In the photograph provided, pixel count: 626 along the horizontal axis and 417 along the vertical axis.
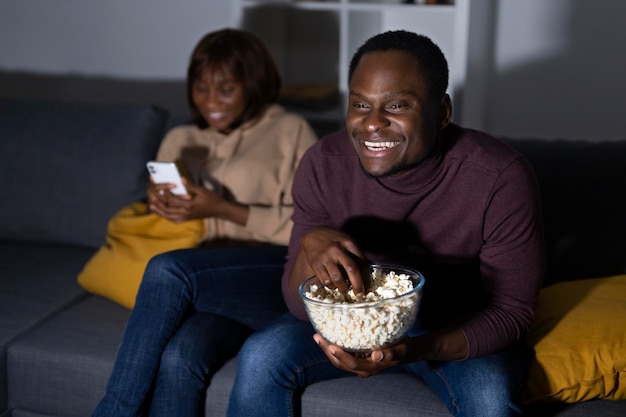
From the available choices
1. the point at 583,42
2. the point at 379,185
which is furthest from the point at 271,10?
the point at 379,185

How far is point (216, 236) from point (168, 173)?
22 centimetres

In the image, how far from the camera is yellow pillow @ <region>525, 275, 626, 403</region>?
5.72 ft

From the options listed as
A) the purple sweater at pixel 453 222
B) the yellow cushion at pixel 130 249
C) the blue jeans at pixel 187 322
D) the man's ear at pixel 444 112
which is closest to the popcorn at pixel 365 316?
the purple sweater at pixel 453 222

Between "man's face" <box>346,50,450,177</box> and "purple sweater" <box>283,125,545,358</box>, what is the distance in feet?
0.22

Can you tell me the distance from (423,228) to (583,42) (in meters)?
1.41

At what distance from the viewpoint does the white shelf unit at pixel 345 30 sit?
274 centimetres

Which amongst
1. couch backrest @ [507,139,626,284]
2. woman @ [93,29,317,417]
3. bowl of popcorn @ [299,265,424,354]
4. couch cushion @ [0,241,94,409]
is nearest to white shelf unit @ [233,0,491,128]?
woman @ [93,29,317,417]

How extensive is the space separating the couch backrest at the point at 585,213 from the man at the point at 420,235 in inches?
16.1

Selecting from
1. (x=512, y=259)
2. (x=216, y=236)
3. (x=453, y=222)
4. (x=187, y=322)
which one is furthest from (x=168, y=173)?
(x=512, y=259)

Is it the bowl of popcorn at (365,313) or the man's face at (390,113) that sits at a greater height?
the man's face at (390,113)

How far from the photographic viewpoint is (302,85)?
308 centimetres

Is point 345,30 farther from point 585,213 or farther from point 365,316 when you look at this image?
point 365,316

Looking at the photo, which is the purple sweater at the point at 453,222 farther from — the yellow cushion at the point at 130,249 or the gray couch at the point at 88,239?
the yellow cushion at the point at 130,249

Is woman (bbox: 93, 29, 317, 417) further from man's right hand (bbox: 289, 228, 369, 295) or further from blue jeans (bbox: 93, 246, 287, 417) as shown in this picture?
man's right hand (bbox: 289, 228, 369, 295)
